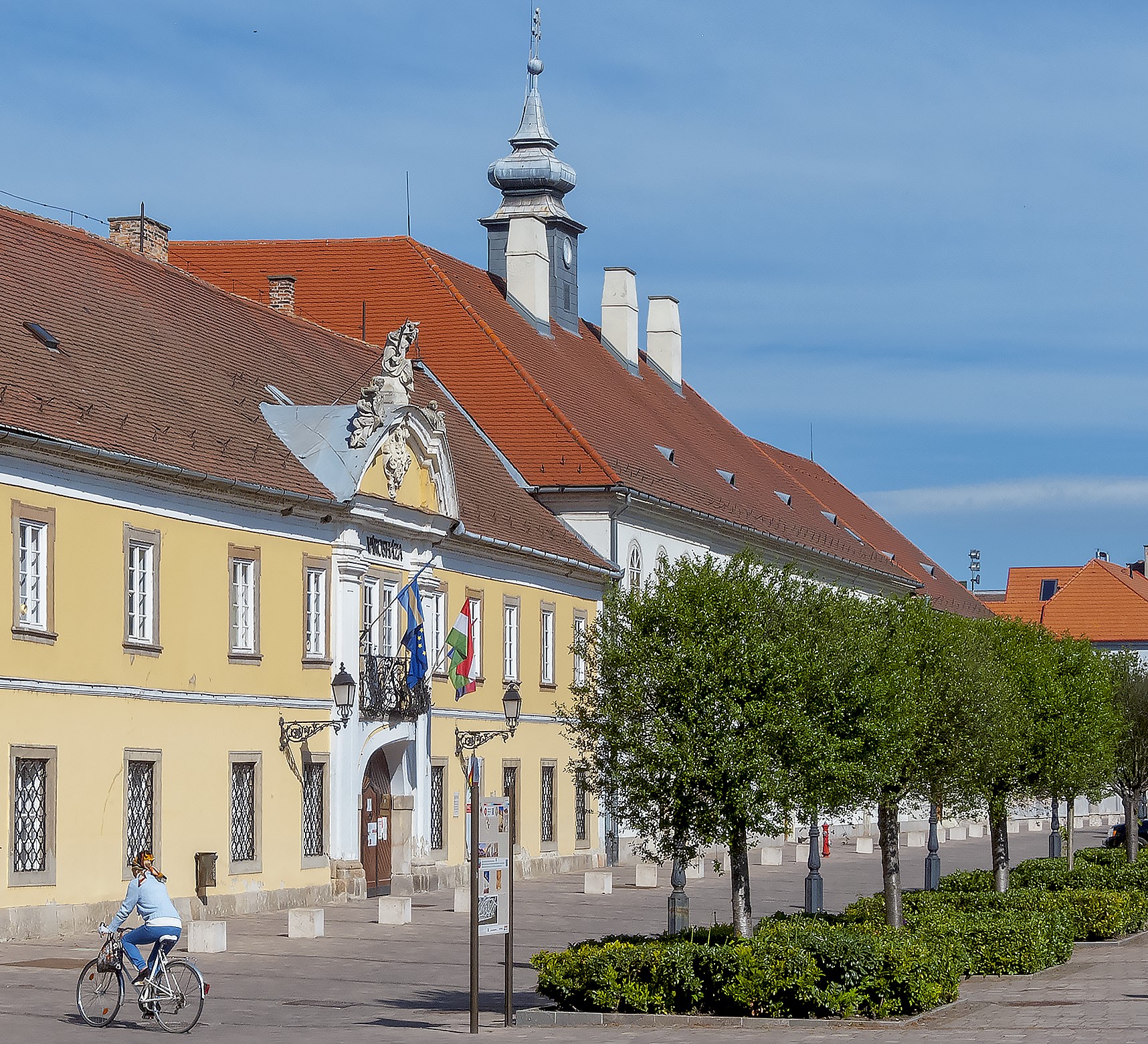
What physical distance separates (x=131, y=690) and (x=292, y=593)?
523cm

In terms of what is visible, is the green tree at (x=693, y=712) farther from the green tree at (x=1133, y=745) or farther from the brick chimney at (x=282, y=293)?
the brick chimney at (x=282, y=293)

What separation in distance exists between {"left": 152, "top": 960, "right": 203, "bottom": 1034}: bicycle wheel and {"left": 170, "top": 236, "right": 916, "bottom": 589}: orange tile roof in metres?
32.2

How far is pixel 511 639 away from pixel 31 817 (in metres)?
18.5

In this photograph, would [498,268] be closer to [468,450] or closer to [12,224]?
[468,450]

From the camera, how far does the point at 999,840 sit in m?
32.7

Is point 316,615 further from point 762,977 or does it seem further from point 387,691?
point 762,977

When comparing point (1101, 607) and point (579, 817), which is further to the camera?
point (1101, 607)

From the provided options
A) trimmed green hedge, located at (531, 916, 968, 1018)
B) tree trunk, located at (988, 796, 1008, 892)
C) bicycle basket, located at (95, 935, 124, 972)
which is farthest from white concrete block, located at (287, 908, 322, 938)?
tree trunk, located at (988, 796, 1008, 892)

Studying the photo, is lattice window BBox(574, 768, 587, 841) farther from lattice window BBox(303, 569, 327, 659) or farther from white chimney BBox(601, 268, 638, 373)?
white chimney BBox(601, 268, 638, 373)

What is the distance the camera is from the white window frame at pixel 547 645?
153 ft

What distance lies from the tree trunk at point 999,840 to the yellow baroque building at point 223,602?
686cm

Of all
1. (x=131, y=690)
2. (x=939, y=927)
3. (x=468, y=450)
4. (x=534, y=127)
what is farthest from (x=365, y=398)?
(x=534, y=127)

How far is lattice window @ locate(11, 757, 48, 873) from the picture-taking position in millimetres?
26938

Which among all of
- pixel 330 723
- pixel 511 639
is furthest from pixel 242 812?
pixel 511 639
